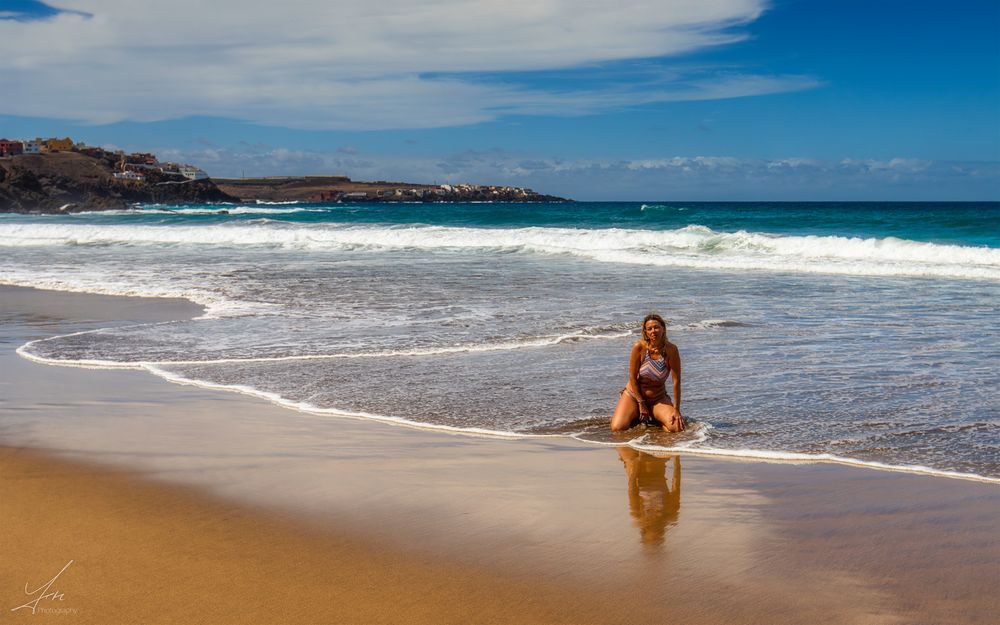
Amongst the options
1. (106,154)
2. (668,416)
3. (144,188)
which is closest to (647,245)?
(668,416)

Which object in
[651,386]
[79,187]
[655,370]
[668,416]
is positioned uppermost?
[79,187]

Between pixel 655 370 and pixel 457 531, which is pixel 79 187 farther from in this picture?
pixel 457 531

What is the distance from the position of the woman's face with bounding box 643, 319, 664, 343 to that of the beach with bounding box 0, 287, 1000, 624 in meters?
1.07

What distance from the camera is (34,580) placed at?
3338mm

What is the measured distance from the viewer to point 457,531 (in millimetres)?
3939

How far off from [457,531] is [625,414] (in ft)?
7.69

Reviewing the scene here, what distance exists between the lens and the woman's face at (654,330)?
246 inches

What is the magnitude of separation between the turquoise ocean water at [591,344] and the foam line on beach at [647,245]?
11.1 inches

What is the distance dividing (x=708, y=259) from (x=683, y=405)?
17093mm

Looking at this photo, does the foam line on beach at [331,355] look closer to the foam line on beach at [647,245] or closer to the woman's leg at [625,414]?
the woman's leg at [625,414]

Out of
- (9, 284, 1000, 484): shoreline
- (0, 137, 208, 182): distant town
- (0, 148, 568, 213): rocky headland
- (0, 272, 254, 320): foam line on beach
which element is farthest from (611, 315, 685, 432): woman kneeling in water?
(0, 137, 208, 182): distant town

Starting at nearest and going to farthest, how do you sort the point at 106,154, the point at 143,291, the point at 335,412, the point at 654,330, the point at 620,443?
the point at 620,443, the point at 654,330, the point at 335,412, the point at 143,291, the point at 106,154

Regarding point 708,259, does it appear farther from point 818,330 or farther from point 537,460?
point 537,460

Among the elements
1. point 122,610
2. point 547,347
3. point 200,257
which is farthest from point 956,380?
point 200,257
